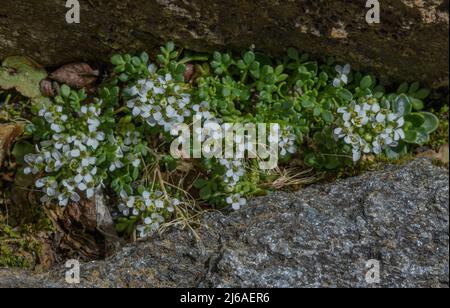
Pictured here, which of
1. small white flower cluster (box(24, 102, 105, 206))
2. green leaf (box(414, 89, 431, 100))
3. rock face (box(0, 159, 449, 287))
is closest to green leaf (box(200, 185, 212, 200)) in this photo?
rock face (box(0, 159, 449, 287))

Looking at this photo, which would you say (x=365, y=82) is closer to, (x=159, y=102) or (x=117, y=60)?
(x=159, y=102)

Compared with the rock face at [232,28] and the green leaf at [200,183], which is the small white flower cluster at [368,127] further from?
the green leaf at [200,183]

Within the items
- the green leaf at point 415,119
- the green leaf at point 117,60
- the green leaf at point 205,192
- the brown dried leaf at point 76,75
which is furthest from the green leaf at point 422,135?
the brown dried leaf at point 76,75

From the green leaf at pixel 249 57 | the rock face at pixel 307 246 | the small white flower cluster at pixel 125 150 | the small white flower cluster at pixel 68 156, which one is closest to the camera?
the rock face at pixel 307 246

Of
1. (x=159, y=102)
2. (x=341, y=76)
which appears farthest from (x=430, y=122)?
(x=159, y=102)

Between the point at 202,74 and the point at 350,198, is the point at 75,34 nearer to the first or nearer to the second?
the point at 202,74

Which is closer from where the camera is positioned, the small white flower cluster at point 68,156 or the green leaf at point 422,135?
the small white flower cluster at point 68,156

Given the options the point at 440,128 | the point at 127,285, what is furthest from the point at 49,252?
the point at 440,128
